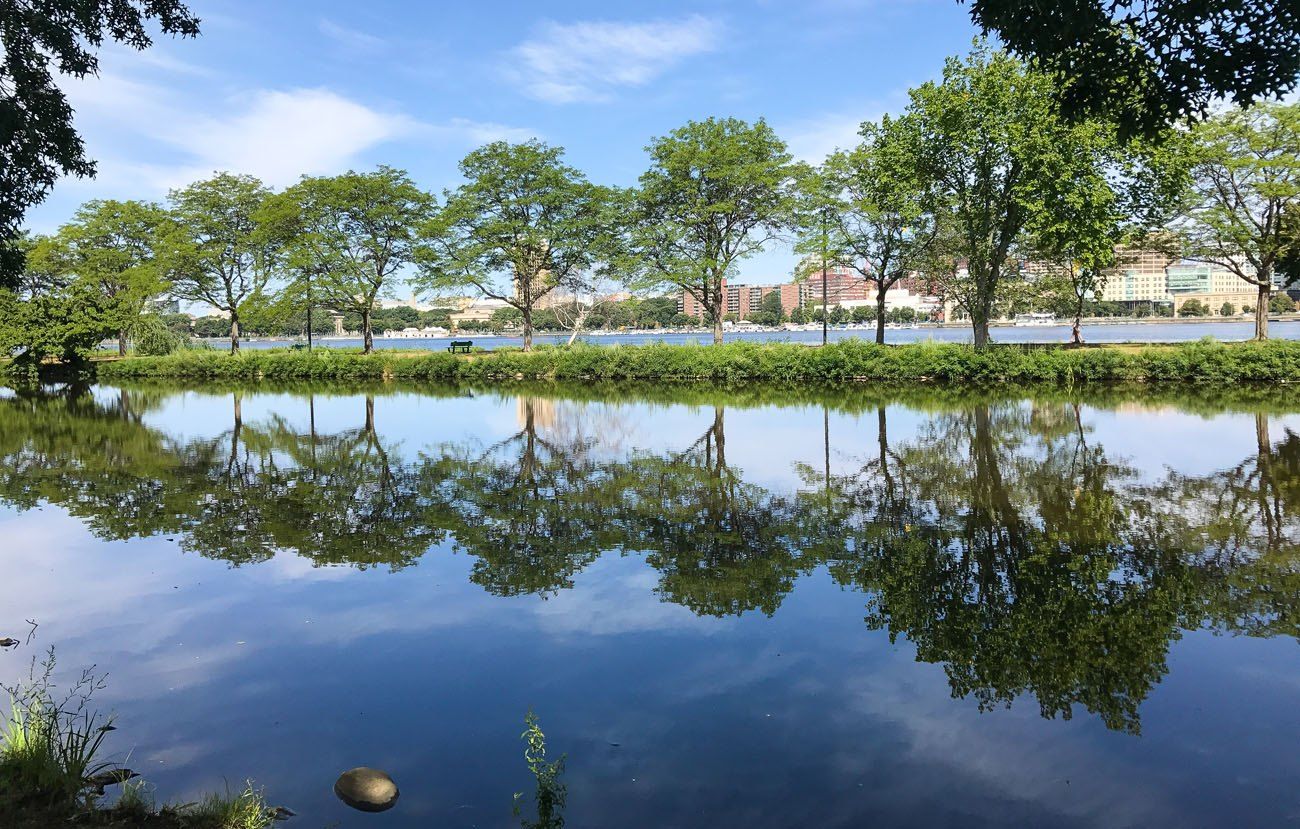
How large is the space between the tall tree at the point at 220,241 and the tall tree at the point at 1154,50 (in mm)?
53204

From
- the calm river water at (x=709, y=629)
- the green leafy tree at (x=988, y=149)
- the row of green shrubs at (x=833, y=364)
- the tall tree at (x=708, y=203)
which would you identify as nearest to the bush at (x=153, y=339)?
the row of green shrubs at (x=833, y=364)

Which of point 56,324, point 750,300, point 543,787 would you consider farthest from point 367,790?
point 750,300

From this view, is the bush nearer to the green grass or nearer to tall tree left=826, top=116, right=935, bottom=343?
tall tree left=826, top=116, right=935, bottom=343

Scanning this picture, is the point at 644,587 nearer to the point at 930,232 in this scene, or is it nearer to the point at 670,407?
the point at 670,407

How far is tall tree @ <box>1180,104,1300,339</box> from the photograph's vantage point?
3425cm

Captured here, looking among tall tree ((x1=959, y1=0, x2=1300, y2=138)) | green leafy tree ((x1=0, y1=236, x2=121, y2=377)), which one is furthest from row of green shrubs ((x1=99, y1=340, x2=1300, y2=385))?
tall tree ((x1=959, y1=0, x2=1300, y2=138))

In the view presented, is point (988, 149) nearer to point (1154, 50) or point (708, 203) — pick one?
point (708, 203)

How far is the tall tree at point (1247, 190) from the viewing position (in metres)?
34.2

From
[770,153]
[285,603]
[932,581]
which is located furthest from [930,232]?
[285,603]

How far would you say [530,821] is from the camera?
14.4ft

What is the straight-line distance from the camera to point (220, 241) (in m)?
53.8

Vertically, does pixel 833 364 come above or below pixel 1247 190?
below

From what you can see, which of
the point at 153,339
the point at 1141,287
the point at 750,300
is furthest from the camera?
the point at 750,300

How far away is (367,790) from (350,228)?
4925cm
